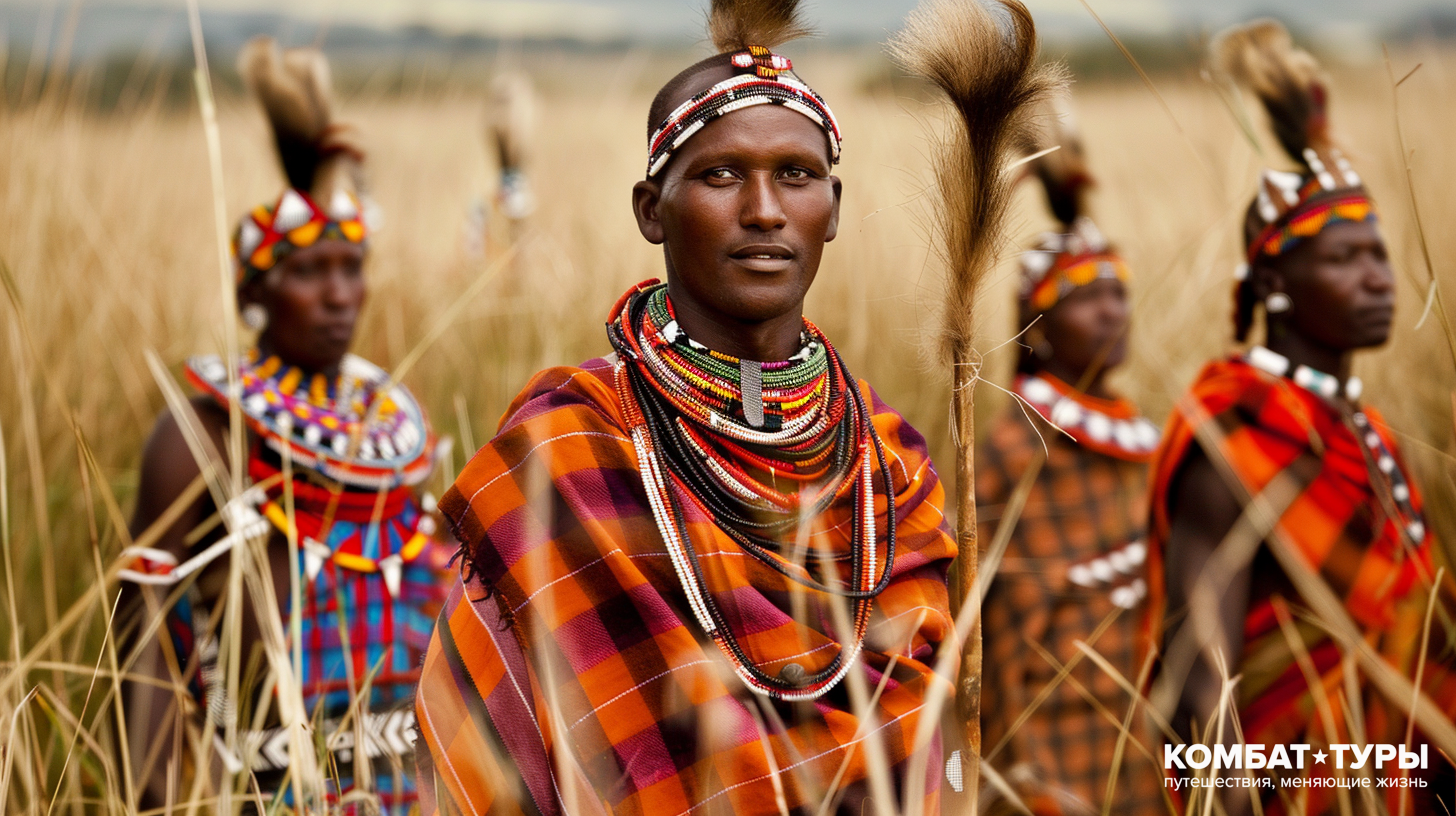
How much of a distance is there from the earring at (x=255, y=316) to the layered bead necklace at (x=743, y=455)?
189 cm

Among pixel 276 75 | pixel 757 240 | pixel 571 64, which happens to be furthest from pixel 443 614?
pixel 571 64

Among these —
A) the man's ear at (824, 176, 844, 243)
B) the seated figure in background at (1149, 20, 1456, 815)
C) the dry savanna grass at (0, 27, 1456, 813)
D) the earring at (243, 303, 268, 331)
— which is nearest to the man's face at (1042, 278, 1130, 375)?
the dry savanna grass at (0, 27, 1456, 813)

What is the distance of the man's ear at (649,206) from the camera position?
1.65 m

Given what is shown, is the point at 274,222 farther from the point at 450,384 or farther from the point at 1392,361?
the point at 1392,361

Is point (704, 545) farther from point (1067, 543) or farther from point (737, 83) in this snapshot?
point (1067, 543)

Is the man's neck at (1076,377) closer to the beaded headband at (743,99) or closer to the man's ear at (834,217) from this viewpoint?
the man's ear at (834,217)

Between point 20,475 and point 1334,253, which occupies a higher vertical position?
point 1334,253

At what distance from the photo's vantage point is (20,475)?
388 cm

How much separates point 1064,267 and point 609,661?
346 cm

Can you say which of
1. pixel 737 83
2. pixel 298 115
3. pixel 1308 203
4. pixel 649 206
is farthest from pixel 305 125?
pixel 1308 203

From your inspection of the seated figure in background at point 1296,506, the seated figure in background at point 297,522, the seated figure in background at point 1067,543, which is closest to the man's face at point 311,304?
the seated figure in background at point 297,522

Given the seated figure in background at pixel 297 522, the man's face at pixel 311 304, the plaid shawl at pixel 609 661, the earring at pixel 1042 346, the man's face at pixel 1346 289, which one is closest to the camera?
the plaid shawl at pixel 609 661

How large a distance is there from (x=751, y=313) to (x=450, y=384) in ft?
11.3

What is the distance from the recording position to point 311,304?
312 cm
